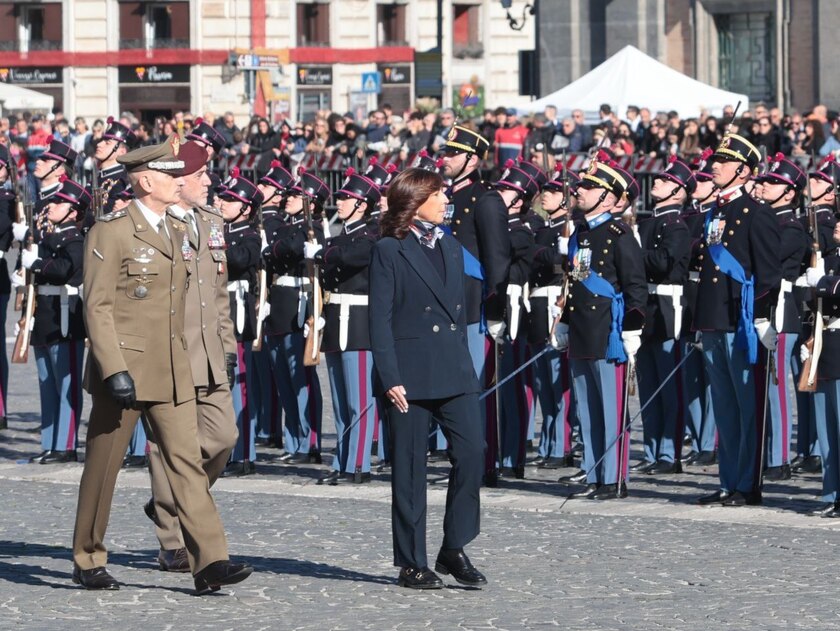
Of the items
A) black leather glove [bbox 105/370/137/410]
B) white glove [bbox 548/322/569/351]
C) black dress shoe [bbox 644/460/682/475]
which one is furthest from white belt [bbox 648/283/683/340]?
black leather glove [bbox 105/370/137/410]

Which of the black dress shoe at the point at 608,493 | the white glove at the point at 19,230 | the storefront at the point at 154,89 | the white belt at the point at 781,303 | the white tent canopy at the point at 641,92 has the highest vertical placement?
the storefront at the point at 154,89

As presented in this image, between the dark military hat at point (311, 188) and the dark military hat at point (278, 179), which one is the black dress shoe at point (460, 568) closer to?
the dark military hat at point (311, 188)

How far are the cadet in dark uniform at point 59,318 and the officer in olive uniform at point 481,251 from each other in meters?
2.40

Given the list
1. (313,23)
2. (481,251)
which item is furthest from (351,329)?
(313,23)

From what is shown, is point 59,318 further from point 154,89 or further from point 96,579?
point 154,89

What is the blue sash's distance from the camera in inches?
458

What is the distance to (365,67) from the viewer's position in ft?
216

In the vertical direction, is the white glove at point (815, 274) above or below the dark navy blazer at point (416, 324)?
above

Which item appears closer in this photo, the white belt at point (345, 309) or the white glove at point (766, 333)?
the white glove at point (766, 333)

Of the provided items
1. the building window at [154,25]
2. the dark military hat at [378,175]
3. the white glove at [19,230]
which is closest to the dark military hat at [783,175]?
the dark military hat at [378,175]

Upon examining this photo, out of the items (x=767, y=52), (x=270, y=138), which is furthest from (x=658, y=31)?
(x=270, y=138)

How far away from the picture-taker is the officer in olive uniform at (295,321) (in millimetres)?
A: 13688

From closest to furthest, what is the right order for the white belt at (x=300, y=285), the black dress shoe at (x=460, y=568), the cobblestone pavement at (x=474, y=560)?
the cobblestone pavement at (x=474, y=560) → the black dress shoe at (x=460, y=568) → the white belt at (x=300, y=285)

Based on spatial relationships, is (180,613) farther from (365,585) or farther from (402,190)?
(402,190)
